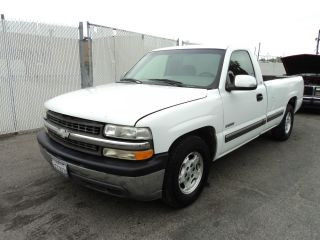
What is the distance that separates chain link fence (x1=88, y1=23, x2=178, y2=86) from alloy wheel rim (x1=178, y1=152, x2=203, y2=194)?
470cm

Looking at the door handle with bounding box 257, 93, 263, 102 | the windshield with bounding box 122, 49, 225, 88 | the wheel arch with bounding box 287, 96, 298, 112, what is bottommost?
the wheel arch with bounding box 287, 96, 298, 112

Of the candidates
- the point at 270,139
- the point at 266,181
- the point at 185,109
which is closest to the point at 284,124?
the point at 270,139

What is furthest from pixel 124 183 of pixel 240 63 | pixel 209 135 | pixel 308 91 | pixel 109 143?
pixel 308 91

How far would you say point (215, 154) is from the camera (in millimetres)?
3479

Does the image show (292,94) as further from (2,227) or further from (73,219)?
(2,227)

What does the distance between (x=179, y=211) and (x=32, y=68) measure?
464 cm

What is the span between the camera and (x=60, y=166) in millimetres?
2936

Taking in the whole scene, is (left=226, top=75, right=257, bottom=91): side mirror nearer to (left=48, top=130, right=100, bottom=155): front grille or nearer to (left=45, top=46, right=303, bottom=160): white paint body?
(left=45, top=46, right=303, bottom=160): white paint body

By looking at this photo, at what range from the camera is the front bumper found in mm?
2518

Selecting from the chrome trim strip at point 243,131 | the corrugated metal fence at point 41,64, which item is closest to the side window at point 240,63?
the chrome trim strip at point 243,131

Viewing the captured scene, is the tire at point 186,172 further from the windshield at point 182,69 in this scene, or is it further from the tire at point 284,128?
the tire at point 284,128

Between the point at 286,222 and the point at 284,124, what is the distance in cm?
313

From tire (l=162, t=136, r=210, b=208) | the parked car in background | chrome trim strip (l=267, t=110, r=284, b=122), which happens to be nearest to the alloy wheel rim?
tire (l=162, t=136, r=210, b=208)

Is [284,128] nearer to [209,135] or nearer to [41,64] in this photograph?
[209,135]
